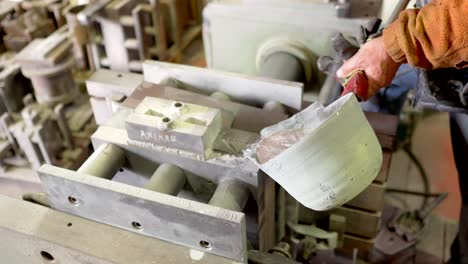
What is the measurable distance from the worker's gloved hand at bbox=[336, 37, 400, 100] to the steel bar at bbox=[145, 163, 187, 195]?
16.3 inches

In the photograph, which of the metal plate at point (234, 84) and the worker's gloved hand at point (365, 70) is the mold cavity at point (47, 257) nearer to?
the metal plate at point (234, 84)


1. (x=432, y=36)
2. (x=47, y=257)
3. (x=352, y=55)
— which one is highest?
(x=432, y=36)

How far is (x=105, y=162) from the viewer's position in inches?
35.8

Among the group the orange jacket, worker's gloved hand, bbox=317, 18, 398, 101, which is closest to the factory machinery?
worker's gloved hand, bbox=317, 18, 398, 101

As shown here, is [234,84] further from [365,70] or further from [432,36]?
[432,36]

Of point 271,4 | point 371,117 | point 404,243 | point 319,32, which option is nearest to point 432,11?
point 371,117

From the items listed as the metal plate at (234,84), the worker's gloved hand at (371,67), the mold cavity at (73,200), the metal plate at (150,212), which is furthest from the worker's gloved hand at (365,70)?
the mold cavity at (73,200)

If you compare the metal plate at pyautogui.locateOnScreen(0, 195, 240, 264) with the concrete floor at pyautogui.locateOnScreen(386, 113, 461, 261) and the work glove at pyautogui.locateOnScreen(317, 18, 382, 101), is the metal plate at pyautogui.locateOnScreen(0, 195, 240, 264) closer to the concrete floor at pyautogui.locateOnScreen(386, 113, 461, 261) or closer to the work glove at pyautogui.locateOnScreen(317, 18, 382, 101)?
the work glove at pyautogui.locateOnScreen(317, 18, 382, 101)

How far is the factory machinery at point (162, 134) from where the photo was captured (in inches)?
32.8

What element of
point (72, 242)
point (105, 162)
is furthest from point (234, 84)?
point (72, 242)

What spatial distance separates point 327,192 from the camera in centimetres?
78

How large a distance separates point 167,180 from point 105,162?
129 mm

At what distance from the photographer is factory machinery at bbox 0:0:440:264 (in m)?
0.83

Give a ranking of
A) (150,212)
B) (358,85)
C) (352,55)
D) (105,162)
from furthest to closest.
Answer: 1. (352,55)
2. (358,85)
3. (105,162)
4. (150,212)
